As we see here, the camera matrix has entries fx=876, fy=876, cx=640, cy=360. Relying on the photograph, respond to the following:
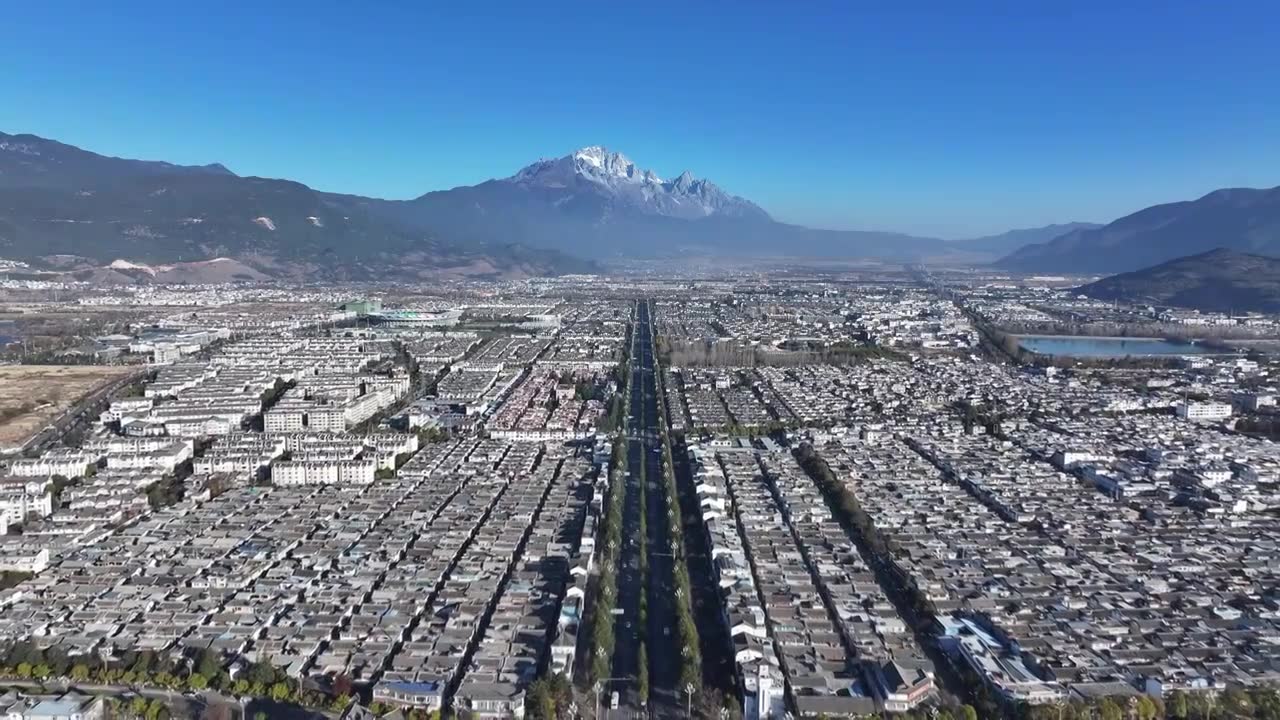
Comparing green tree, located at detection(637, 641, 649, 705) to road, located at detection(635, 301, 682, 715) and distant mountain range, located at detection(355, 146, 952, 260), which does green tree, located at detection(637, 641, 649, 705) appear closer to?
road, located at detection(635, 301, 682, 715)

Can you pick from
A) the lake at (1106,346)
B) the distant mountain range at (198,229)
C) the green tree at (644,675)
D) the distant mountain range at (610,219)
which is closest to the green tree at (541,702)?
the green tree at (644,675)

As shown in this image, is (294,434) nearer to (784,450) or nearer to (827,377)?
(784,450)

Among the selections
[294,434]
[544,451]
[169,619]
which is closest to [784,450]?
[544,451]

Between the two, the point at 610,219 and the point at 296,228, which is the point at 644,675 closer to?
the point at 296,228

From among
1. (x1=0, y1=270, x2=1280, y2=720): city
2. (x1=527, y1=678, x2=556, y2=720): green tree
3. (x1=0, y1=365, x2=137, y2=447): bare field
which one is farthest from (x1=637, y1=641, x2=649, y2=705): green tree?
(x1=0, y1=365, x2=137, y2=447): bare field

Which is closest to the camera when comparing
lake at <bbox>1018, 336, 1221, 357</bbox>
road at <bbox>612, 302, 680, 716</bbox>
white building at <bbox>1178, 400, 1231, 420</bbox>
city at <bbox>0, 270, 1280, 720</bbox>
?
city at <bbox>0, 270, 1280, 720</bbox>

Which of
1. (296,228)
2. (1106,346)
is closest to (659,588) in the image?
(1106,346)
